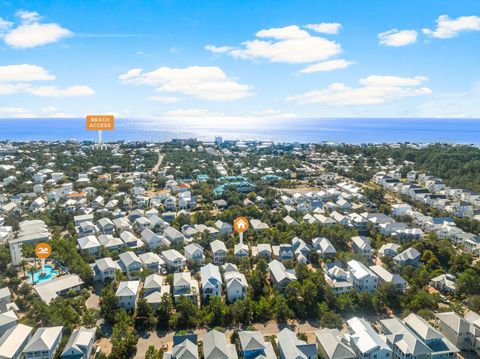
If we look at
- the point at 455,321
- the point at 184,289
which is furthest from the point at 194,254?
the point at 455,321

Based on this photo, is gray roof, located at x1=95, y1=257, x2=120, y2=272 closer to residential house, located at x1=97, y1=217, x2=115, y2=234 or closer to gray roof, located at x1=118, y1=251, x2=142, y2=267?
gray roof, located at x1=118, y1=251, x2=142, y2=267

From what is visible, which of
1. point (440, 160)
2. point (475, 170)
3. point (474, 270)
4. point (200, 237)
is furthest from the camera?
point (440, 160)

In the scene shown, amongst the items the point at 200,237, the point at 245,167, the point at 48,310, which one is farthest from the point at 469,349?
the point at 245,167

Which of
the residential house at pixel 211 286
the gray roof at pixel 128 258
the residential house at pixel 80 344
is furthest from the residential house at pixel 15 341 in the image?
the residential house at pixel 211 286

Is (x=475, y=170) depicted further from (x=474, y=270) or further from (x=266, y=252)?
(x=266, y=252)

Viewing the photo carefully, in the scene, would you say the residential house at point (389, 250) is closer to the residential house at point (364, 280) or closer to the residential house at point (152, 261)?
the residential house at point (364, 280)

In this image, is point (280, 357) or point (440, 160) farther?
point (440, 160)

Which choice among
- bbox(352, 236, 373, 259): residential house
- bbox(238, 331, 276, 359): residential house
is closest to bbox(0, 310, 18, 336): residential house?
bbox(238, 331, 276, 359): residential house
